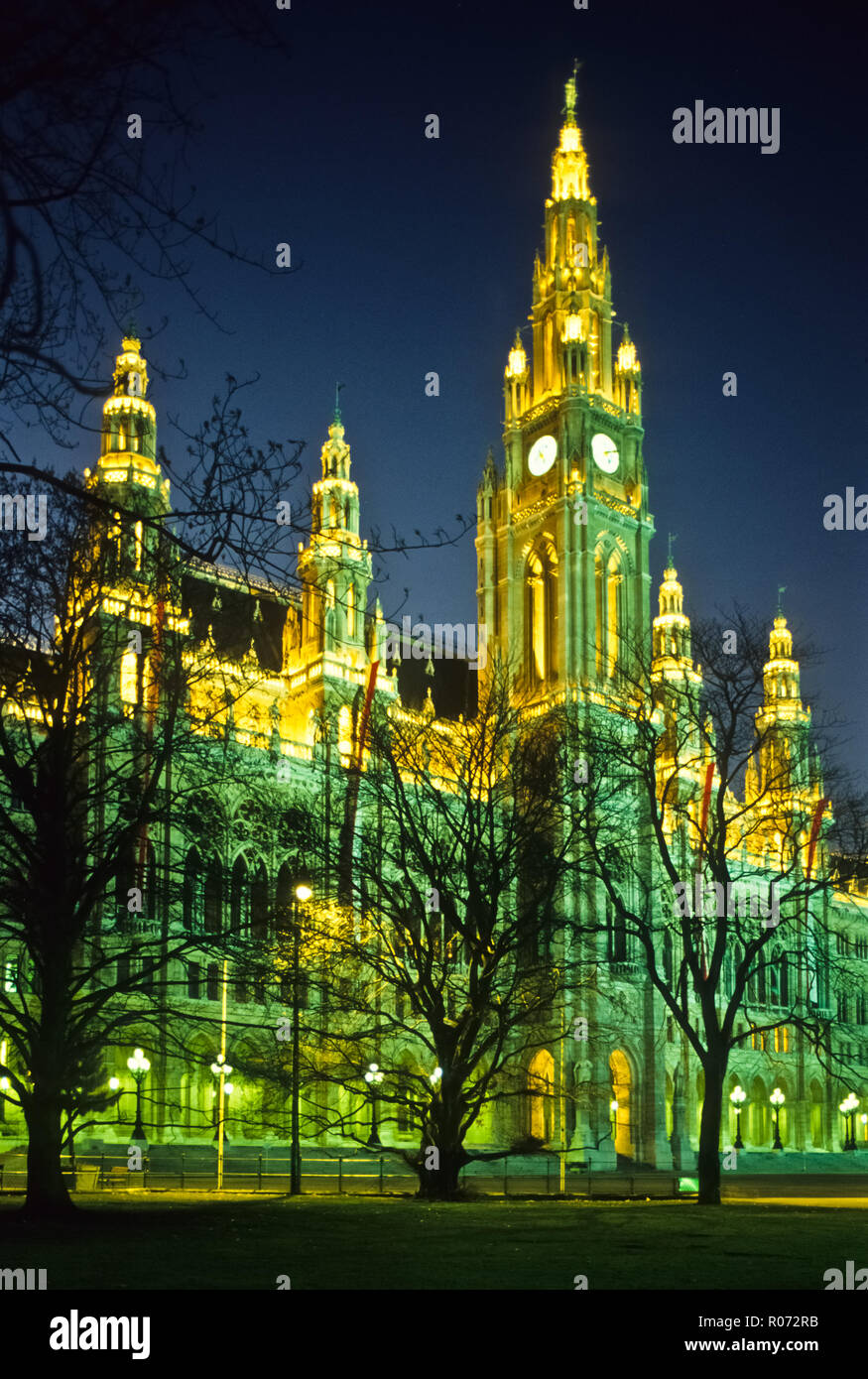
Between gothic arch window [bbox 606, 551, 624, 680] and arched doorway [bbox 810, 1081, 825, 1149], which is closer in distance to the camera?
gothic arch window [bbox 606, 551, 624, 680]

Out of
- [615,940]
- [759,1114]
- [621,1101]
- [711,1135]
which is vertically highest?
[615,940]

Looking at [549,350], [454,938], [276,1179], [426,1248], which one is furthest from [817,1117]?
[426,1248]

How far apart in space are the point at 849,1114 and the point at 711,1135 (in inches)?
2671

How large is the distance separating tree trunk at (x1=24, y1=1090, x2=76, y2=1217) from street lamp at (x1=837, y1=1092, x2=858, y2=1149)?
71.5m

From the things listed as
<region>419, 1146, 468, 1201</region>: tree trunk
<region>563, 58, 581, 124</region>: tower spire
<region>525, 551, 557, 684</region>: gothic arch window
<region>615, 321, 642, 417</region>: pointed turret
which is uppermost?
<region>563, 58, 581, 124</region>: tower spire

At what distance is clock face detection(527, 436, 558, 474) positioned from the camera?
91.9 meters

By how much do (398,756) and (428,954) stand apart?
21.3 feet

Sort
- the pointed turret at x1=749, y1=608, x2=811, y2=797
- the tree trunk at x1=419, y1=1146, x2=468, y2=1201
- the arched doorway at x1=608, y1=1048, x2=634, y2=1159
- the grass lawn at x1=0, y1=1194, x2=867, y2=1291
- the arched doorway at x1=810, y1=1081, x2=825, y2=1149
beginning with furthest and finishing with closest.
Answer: the arched doorway at x1=810, y1=1081, x2=825, y2=1149 → the arched doorway at x1=608, y1=1048, x2=634, y2=1159 → the pointed turret at x1=749, y1=608, x2=811, y2=797 → the tree trunk at x1=419, y1=1146, x2=468, y2=1201 → the grass lawn at x1=0, y1=1194, x2=867, y2=1291

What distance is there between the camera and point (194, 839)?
938 inches

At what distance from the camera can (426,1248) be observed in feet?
47.4

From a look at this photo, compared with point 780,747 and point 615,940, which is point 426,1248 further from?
point 615,940

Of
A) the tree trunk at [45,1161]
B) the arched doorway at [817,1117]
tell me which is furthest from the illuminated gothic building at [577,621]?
the tree trunk at [45,1161]

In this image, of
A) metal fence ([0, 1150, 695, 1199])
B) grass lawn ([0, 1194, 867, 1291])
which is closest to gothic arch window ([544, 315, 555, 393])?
metal fence ([0, 1150, 695, 1199])

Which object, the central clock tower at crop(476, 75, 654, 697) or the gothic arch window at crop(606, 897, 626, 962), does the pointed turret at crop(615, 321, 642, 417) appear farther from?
the gothic arch window at crop(606, 897, 626, 962)
